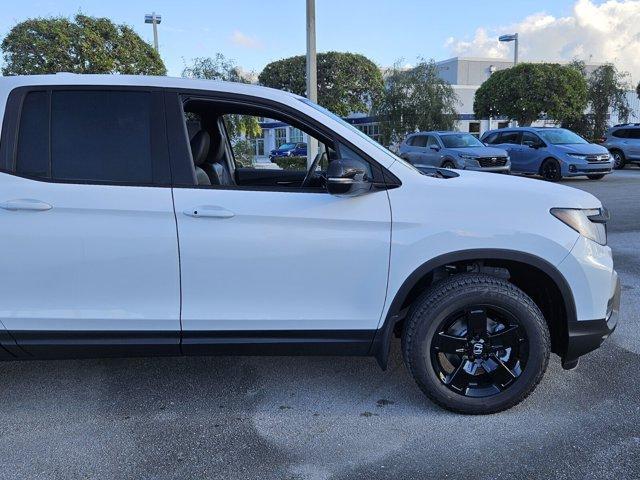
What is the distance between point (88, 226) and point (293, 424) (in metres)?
1.54

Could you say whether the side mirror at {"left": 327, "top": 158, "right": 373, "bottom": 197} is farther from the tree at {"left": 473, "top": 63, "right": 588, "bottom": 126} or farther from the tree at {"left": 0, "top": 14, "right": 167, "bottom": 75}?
the tree at {"left": 473, "top": 63, "right": 588, "bottom": 126}

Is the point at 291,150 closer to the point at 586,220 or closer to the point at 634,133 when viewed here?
the point at 634,133

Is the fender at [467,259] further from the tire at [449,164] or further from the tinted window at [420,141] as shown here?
the tinted window at [420,141]

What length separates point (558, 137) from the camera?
16.5 metres

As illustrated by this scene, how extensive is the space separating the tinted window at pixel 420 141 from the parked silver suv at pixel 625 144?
26.3 ft

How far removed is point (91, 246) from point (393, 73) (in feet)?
91.6

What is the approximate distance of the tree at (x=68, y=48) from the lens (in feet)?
59.0

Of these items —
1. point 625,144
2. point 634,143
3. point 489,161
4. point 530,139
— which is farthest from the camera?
point 625,144

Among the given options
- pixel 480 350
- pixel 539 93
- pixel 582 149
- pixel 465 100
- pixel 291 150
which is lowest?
pixel 480 350

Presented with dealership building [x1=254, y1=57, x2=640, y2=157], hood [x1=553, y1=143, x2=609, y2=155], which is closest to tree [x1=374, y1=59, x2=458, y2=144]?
dealership building [x1=254, y1=57, x2=640, y2=157]

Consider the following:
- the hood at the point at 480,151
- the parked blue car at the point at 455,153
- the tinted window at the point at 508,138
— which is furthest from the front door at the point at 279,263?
the tinted window at the point at 508,138

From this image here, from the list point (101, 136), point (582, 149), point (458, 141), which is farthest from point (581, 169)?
point (101, 136)

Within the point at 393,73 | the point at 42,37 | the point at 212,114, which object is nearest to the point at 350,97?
the point at 393,73

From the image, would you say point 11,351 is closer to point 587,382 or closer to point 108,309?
Answer: point 108,309
